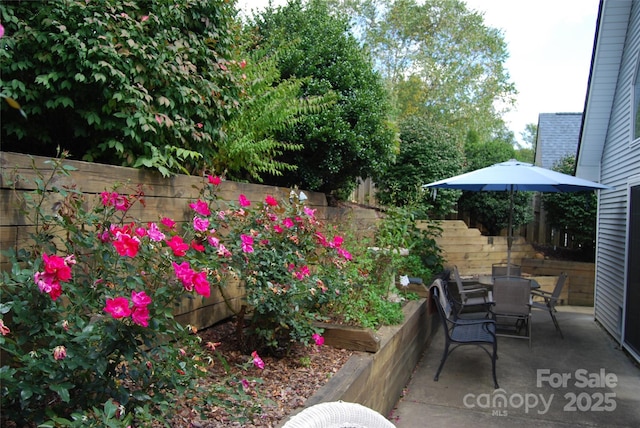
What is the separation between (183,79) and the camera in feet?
10.2

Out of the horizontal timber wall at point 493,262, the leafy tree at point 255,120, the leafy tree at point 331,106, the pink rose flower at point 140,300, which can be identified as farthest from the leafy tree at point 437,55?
the pink rose flower at point 140,300

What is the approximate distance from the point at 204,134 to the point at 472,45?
1885cm

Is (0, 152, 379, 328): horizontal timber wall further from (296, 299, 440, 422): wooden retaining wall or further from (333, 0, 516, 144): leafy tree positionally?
(333, 0, 516, 144): leafy tree

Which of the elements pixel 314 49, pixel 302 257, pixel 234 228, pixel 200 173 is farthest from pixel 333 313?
pixel 314 49

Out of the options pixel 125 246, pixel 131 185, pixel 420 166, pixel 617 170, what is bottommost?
pixel 125 246

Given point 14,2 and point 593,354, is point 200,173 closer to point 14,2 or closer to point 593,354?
point 14,2

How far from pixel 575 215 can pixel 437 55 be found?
10548mm

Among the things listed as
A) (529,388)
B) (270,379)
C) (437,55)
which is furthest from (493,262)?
(437,55)

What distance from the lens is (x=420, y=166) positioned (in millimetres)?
10117

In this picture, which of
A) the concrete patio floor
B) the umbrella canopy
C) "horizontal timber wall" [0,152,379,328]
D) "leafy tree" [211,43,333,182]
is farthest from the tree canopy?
"horizontal timber wall" [0,152,379,328]

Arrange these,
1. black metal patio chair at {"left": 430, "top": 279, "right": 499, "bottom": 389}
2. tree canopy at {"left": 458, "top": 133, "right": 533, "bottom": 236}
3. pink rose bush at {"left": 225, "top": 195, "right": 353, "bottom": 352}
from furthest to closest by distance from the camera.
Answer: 1. tree canopy at {"left": 458, "top": 133, "right": 533, "bottom": 236}
2. black metal patio chair at {"left": 430, "top": 279, "right": 499, "bottom": 389}
3. pink rose bush at {"left": 225, "top": 195, "right": 353, "bottom": 352}

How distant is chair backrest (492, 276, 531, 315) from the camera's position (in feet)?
20.1

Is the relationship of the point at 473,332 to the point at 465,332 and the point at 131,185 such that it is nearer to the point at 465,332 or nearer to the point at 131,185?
the point at 465,332

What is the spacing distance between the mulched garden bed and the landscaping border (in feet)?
0.33
